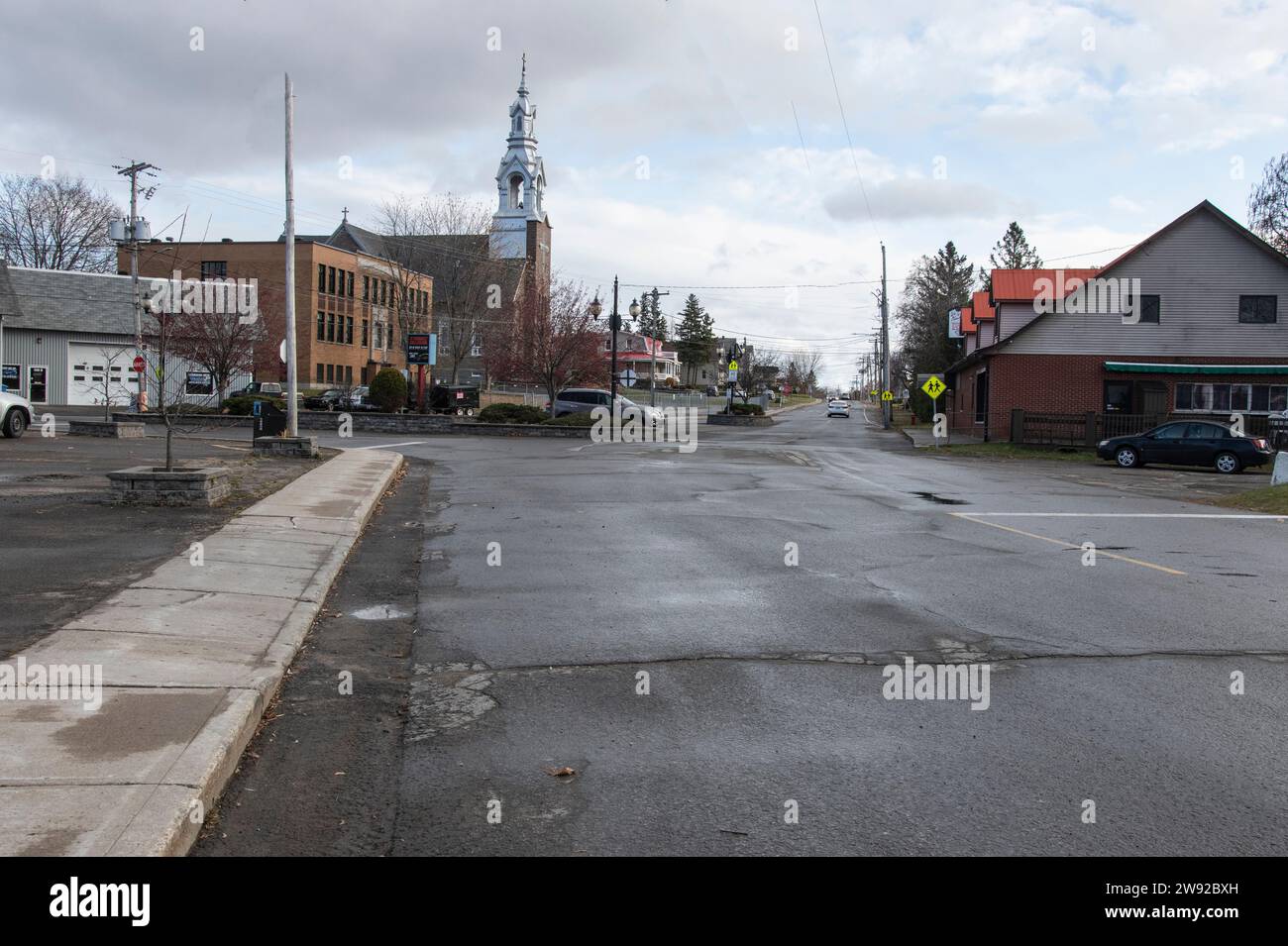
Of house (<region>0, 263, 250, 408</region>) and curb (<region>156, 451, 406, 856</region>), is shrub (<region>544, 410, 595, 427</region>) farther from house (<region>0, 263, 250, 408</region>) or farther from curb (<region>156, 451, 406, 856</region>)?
curb (<region>156, 451, 406, 856</region>)

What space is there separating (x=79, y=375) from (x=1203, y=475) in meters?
54.4

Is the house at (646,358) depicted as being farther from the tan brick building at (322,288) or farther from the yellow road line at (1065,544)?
the yellow road line at (1065,544)

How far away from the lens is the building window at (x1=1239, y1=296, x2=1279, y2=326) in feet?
126

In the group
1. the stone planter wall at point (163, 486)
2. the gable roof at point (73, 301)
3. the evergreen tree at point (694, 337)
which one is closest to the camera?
the stone planter wall at point (163, 486)

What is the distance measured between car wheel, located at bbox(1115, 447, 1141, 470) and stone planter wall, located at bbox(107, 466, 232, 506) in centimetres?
2617

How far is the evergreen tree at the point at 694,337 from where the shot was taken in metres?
132

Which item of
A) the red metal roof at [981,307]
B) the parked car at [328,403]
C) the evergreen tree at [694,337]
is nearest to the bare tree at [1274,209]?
the red metal roof at [981,307]

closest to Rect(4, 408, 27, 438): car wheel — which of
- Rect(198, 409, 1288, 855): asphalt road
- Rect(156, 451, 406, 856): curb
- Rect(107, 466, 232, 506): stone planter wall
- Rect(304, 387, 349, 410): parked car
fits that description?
Rect(107, 466, 232, 506): stone planter wall

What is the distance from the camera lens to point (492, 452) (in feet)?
93.6

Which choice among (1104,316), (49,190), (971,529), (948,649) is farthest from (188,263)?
(948,649)

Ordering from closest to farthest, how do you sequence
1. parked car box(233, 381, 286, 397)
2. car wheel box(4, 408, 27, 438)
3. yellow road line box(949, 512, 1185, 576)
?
yellow road line box(949, 512, 1185, 576), car wheel box(4, 408, 27, 438), parked car box(233, 381, 286, 397)

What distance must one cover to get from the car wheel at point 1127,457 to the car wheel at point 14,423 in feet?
97.3

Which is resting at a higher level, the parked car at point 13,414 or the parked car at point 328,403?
the parked car at point 328,403

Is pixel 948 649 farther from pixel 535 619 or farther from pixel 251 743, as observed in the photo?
pixel 251 743
